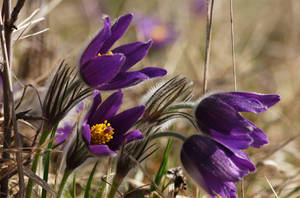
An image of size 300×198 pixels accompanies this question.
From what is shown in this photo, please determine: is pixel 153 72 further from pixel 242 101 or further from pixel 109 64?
pixel 242 101

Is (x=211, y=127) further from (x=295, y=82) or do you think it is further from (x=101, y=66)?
(x=295, y=82)

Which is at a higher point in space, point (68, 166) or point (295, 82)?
point (68, 166)

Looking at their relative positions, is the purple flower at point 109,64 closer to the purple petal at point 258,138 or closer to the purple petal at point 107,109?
the purple petal at point 107,109

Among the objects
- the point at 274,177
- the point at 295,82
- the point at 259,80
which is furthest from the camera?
the point at 295,82

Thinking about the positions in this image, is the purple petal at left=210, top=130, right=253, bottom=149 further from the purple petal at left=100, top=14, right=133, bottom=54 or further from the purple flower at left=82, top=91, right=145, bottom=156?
the purple petal at left=100, top=14, right=133, bottom=54

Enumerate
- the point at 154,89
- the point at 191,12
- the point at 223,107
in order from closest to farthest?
the point at 223,107 → the point at 154,89 → the point at 191,12

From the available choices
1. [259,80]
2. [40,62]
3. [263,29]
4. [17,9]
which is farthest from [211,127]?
[263,29]

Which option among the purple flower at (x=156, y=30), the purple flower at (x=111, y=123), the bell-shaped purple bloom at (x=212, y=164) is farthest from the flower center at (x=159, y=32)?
the bell-shaped purple bloom at (x=212, y=164)
